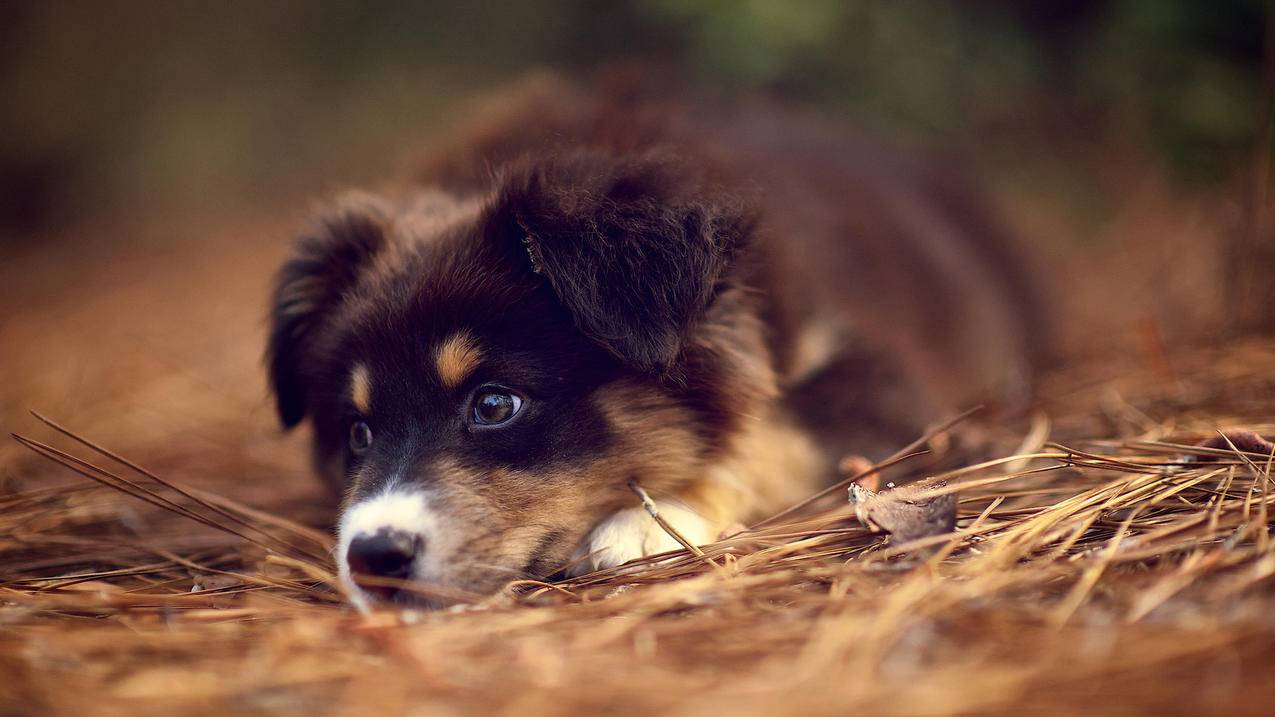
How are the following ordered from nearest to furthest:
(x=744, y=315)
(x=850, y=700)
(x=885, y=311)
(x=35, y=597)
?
(x=850, y=700) → (x=35, y=597) → (x=744, y=315) → (x=885, y=311)

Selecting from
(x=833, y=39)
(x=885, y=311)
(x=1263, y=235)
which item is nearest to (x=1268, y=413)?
(x=885, y=311)

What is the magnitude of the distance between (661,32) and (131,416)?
3.58m

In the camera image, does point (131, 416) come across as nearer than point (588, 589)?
No

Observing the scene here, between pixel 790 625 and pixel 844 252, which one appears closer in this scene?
pixel 790 625

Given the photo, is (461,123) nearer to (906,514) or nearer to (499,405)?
(499,405)

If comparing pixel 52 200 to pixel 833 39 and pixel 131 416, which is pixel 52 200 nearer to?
pixel 131 416

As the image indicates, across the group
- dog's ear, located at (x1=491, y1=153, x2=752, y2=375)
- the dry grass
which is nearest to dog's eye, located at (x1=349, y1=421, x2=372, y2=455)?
the dry grass

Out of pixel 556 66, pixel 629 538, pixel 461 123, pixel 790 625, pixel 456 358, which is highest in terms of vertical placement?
pixel 556 66

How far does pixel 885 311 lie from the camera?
3557 millimetres

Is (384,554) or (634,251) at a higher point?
(634,251)

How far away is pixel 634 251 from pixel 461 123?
205cm

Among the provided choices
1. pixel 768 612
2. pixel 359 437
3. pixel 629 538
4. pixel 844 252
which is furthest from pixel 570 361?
pixel 844 252

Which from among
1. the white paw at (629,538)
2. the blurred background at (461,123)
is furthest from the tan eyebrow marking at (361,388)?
the blurred background at (461,123)

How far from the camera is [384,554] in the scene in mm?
1961
